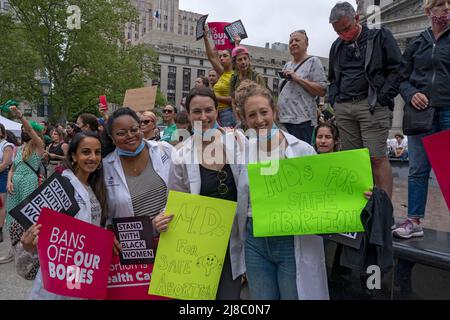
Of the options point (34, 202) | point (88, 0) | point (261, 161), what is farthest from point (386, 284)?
point (88, 0)

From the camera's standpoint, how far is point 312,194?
229cm

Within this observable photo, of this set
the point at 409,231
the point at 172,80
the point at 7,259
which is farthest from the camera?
the point at 172,80

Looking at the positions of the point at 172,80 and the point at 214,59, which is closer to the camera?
the point at 214,59

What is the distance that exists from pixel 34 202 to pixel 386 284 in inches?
99.9

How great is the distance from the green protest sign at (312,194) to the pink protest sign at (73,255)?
1.07 meters

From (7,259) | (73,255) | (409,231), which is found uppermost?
(409,231)

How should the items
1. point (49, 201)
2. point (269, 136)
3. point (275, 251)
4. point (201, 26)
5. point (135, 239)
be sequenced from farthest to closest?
point (201, 26) < point (135, 239) < point (49, 201) < point (269, 136) < point (275, 251)

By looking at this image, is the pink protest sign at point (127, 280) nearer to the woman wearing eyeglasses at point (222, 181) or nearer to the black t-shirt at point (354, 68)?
the woman wearing eyeglasses at point (222, 181)

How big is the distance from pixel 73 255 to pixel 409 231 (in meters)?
2.51

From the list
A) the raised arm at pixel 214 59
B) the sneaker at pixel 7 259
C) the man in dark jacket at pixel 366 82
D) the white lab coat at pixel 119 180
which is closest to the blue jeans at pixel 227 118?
the raised arm at pixel 214 59

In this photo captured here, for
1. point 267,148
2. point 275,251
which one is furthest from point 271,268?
point 267,148

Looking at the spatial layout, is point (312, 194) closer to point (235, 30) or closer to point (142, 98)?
point (235, 30)

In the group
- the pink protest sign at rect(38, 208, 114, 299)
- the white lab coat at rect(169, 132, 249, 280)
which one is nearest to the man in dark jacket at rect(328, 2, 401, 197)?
the white lab coat at rect(169, 132, 249, 280)

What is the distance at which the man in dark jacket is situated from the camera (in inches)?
132
